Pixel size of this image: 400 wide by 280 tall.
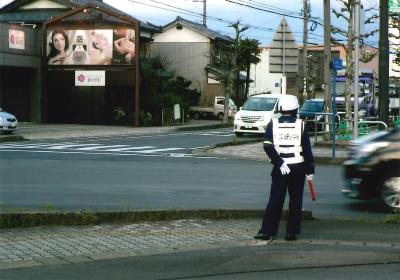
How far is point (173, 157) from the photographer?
21.3 meters

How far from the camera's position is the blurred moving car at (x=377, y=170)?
1050cm

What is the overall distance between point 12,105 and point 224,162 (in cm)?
2872

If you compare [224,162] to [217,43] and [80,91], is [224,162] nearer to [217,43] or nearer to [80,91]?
[80,91]

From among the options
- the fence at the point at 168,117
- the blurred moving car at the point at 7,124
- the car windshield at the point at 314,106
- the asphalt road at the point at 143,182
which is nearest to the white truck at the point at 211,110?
the fence at the point at 168,117

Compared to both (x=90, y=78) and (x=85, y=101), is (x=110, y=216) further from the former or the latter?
(x=85, y=101)

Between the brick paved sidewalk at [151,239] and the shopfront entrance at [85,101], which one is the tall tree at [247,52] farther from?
the brick paved sidewalk at [151,239]

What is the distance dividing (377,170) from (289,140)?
3.08 meters

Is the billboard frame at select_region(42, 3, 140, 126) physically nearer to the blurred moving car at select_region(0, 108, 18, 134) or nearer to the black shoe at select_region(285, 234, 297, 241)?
the blurred moving car at select_region(0, 108, 18, 134)

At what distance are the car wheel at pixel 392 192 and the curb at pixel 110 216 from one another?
66.1 inches

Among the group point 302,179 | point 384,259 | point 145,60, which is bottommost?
point 384,259

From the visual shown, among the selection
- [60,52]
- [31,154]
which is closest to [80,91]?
[60,52]

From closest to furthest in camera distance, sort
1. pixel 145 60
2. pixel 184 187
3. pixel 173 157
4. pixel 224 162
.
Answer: pixel 184 187 → pixel 224 162 → pixel 173 157 → pixel 145 60

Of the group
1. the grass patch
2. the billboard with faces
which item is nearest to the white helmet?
the grass patch

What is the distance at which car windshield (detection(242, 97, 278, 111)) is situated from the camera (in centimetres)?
3170
